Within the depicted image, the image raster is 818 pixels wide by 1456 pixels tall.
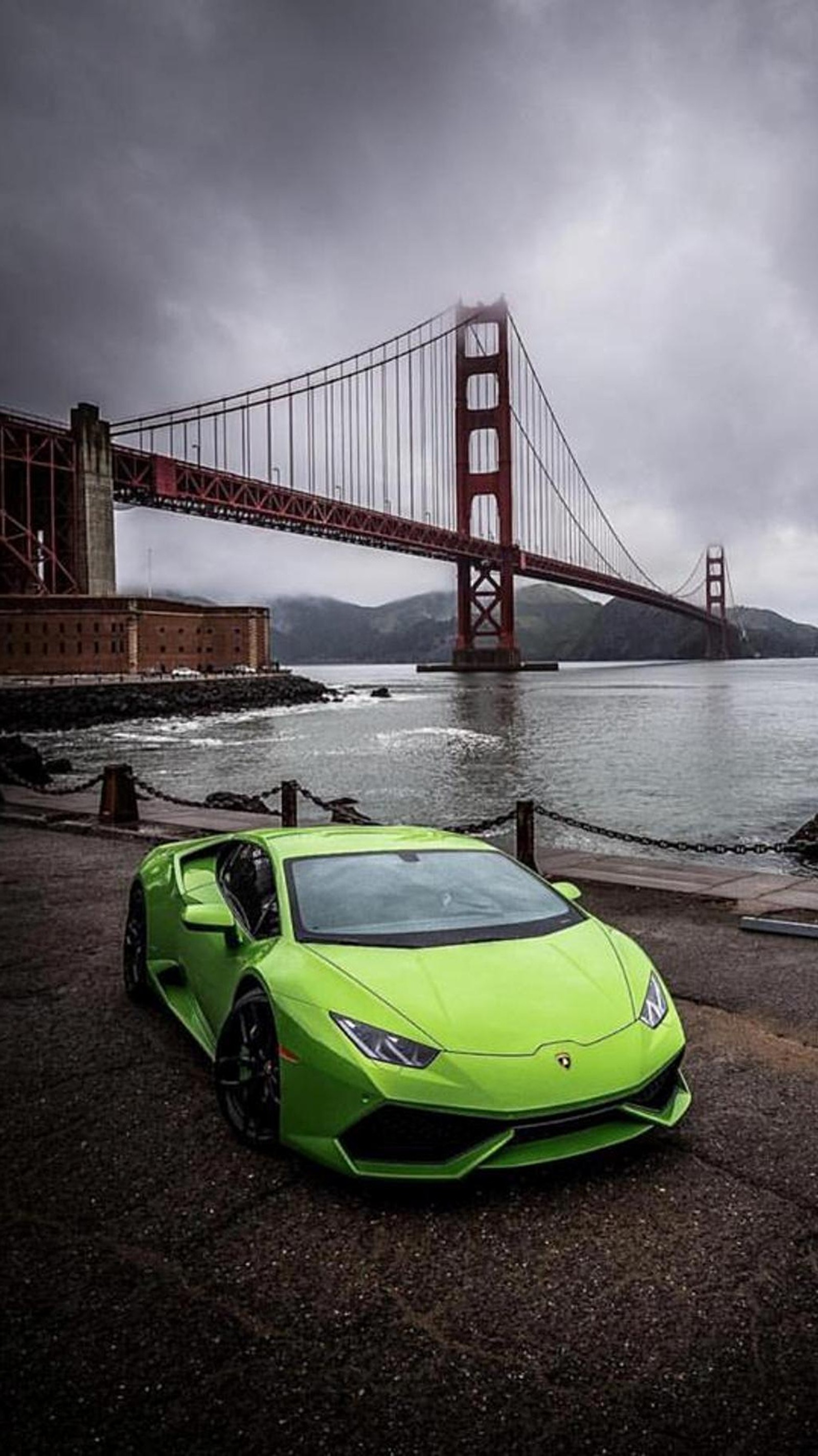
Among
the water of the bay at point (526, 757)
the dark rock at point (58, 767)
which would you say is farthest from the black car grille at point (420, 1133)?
the dark rock at point (58, 767)

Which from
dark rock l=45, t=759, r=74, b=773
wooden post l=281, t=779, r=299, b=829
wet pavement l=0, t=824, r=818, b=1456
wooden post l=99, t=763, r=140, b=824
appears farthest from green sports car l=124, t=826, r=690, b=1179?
dark rock l=45, t=759, r=74, b=773

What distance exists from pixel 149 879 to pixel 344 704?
6579cm

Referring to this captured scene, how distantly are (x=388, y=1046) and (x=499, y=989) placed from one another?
504 mm

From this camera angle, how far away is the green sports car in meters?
3.27

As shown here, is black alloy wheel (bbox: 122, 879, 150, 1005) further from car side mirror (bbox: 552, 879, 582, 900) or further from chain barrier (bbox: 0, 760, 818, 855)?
car side mirror (bbox: 552, 879, 582, 900)

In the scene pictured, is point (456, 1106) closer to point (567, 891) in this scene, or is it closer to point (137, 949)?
point (567, 891)

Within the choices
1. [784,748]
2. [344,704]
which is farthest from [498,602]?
[784,748]

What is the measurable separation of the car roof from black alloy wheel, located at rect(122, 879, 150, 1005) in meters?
0.95

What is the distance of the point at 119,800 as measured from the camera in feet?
40.4

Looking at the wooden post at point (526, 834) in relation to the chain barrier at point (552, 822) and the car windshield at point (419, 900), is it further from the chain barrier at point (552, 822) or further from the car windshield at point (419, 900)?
the car windshield at point (419, 900)

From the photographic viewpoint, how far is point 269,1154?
3.75 meters

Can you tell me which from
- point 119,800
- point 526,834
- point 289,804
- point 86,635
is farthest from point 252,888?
point 86,635

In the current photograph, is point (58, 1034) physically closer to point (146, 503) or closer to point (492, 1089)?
point (492, 1089)

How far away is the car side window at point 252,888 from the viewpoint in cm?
424
